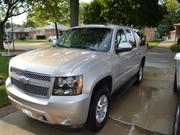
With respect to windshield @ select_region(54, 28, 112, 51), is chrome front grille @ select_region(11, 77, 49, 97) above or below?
below

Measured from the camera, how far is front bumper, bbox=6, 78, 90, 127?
3.33 metres

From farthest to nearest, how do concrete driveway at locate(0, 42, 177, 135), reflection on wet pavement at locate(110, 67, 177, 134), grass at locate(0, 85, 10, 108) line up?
grass at locate(0, 85, 10, 108)
reflection on wet pavement at locate(110, 67, 177, 134)
concrete driveway at locate(0, 42, 177, 135)

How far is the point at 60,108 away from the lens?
3.32 m

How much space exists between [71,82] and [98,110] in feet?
3.18

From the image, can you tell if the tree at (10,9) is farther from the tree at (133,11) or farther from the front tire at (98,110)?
the front tire at (98,110)

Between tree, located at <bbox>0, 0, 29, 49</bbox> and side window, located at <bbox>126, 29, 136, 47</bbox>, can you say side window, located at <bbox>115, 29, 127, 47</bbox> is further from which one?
tree, located at <bbox>0, 0, 29, 49</bbox>

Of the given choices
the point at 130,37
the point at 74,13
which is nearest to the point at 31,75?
the point at 130,37

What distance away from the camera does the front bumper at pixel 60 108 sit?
3332mm

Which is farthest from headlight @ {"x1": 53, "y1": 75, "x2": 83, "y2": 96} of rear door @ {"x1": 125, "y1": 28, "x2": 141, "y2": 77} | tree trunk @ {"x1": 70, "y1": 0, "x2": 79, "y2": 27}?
tree trunk @ {"x1": 70, "y1": 0, "x2": 79, "y2": 27}

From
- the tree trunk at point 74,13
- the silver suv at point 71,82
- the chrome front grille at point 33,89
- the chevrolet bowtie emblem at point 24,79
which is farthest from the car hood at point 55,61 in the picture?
the tree trunk at point 74,13

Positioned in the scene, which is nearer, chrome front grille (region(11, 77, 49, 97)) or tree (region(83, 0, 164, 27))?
chrome front grille (region(11, 77, 49, 97))

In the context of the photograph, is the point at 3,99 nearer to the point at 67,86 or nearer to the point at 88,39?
the point at 88,39

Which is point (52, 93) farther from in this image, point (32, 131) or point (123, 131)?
point (123, 131)

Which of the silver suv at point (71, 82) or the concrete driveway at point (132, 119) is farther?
the concrete driveway at point (132, 119)
